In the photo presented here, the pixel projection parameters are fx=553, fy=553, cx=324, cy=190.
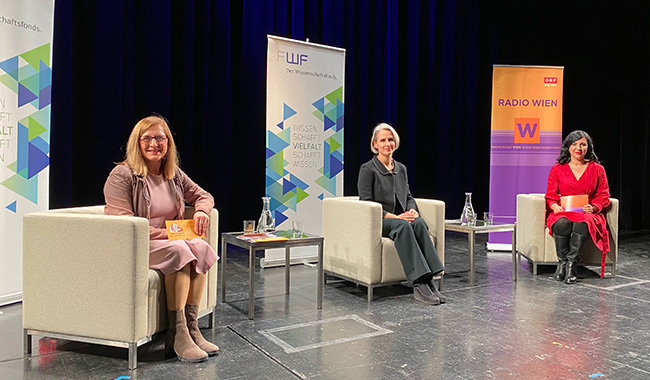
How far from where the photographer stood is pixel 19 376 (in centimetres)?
232

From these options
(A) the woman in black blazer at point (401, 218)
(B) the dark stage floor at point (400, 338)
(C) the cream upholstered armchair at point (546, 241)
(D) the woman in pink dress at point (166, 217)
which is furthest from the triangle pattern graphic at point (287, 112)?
(C) the cream upholstered armchair at point (546, 241)

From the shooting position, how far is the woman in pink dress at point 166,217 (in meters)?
2.54

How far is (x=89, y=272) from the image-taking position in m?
2.42

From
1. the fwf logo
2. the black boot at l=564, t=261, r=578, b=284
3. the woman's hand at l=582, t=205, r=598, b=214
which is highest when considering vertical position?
the fwf logo

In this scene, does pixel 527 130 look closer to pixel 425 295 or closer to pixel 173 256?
pixel 425 295

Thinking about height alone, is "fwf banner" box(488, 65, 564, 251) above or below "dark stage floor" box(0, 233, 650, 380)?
above

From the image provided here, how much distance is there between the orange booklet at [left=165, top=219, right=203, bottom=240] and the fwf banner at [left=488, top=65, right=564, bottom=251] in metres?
3.90

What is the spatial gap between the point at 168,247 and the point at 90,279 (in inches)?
14.0

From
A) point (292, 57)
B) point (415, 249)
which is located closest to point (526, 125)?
point (292, 57)

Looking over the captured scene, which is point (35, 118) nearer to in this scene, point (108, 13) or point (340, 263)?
point (108, 13)

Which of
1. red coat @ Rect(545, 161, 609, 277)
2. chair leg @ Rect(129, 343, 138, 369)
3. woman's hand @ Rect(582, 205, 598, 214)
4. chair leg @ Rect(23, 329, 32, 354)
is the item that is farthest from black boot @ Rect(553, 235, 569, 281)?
chair leg @ Rect(23, 329, 32, 354)

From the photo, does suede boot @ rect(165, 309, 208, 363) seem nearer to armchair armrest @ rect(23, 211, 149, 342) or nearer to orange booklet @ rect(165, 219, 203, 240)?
armchair armrest @ rect(23, 211, 149, 342)

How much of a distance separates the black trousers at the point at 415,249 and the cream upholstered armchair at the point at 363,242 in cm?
9

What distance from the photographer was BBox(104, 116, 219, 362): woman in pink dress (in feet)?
8.33
